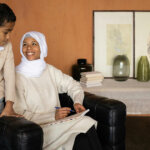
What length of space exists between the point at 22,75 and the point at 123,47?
1655 mm

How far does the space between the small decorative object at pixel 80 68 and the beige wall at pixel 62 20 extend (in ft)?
0.90

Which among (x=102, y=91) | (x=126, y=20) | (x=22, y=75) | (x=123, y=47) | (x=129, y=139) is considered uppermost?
(x=126, y=20)

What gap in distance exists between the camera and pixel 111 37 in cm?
346

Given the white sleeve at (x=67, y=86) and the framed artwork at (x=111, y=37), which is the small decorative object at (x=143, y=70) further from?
the white sleeve at (x=67, y=86)

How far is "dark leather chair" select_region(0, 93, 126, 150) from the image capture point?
1455 millimetres

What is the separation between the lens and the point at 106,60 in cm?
349

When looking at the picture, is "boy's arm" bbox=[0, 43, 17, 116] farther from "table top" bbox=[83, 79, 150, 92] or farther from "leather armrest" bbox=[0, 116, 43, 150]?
"table top" bbox=[83, 79, 150, 92]

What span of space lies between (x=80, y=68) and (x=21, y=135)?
6.13 ft

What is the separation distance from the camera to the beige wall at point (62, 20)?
3.41 metres

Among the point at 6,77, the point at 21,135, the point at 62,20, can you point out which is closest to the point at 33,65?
the point at 6,77

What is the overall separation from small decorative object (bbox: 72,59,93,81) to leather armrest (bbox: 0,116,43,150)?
1709 mm

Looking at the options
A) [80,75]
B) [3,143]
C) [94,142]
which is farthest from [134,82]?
[3,143]

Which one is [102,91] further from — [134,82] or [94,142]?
[94,142]

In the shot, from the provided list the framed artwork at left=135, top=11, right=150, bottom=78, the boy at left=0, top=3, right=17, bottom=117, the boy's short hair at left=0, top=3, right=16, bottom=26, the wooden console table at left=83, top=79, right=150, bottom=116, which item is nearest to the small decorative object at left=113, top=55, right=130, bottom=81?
the framed artwork at left=135, top=11, right=150, bottom=78
